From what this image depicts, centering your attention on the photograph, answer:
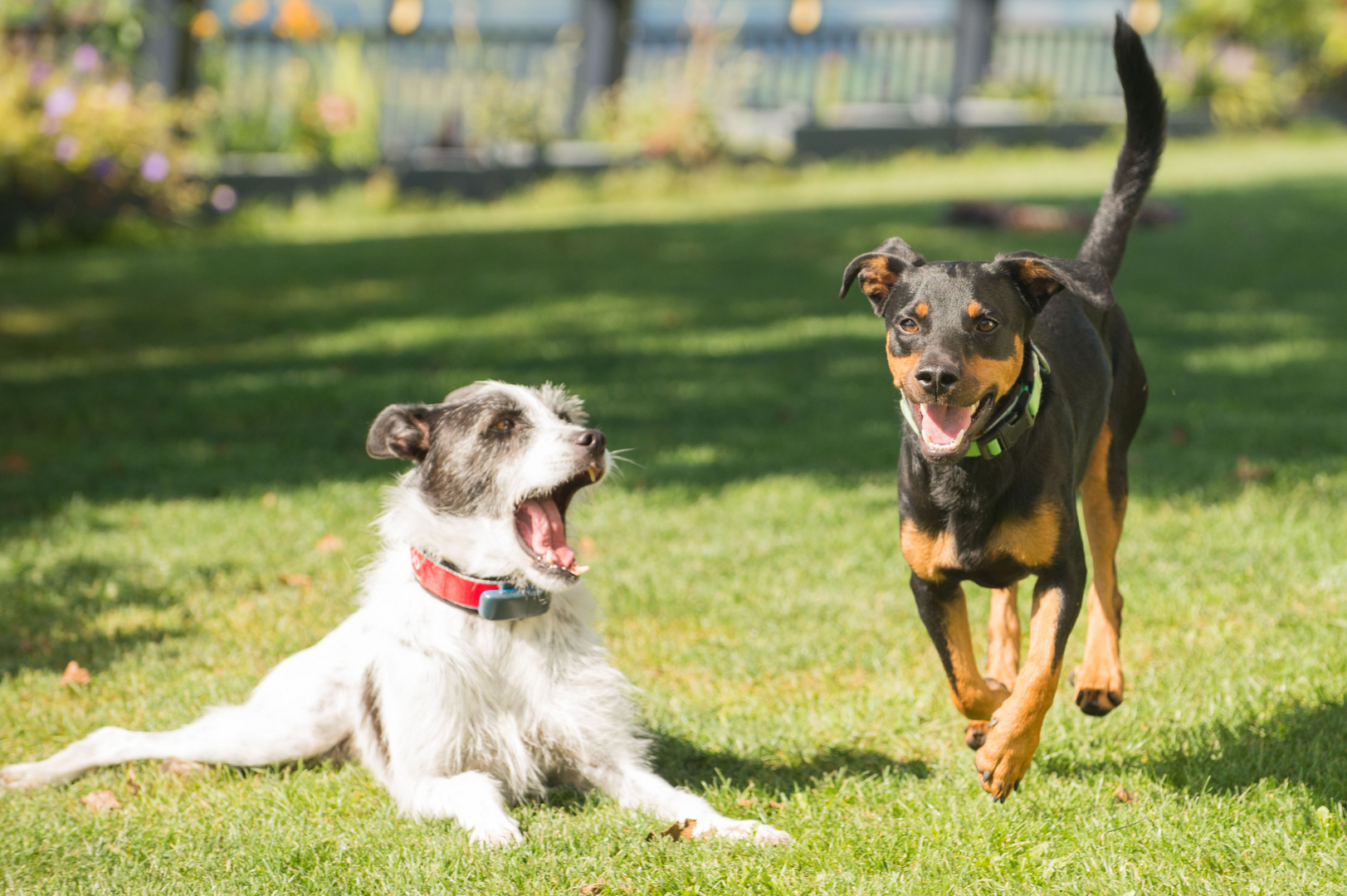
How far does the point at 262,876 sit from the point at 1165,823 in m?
2.36

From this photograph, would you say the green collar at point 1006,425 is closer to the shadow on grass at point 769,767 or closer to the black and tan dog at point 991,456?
the black and tan dog at point 991,456

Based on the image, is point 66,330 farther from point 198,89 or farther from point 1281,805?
point 1281,805

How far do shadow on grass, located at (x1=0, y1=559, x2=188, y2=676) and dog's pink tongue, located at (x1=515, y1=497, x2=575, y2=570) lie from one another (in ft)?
7.35

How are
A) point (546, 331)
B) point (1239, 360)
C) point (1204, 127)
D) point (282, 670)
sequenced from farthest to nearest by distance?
1. point (1204, 127)
2. point (546, 331)
3. point (1239, 360)
4. point (282, 670)

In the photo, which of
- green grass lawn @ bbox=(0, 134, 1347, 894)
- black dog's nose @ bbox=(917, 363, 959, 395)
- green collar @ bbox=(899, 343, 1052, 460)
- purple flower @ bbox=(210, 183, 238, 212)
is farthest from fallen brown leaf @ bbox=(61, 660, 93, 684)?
purple flower @ bbox=(210, 183, 238, 212)

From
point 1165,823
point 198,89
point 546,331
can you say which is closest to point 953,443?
point 1165,823

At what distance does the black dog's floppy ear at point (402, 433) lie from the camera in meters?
3.98

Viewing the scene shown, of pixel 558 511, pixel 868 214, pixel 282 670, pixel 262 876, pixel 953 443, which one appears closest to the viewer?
pixel 953 443

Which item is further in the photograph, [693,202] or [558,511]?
[693,202]

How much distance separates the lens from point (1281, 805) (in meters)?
3.72

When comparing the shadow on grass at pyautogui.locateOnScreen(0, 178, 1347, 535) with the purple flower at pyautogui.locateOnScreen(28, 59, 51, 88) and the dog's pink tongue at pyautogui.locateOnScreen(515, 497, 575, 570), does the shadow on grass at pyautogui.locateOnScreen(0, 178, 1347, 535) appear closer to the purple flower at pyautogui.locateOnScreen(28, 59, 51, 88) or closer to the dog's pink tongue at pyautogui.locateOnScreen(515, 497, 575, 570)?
the purple flower at pyautogui.locateOnScreen(28, 59, 51, 88)

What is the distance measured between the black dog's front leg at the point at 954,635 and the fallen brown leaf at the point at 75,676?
10.4ft

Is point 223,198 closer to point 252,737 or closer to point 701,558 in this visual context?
point 701,558

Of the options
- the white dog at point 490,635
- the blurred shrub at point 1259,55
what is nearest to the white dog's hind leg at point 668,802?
the white dog at point 490,635
